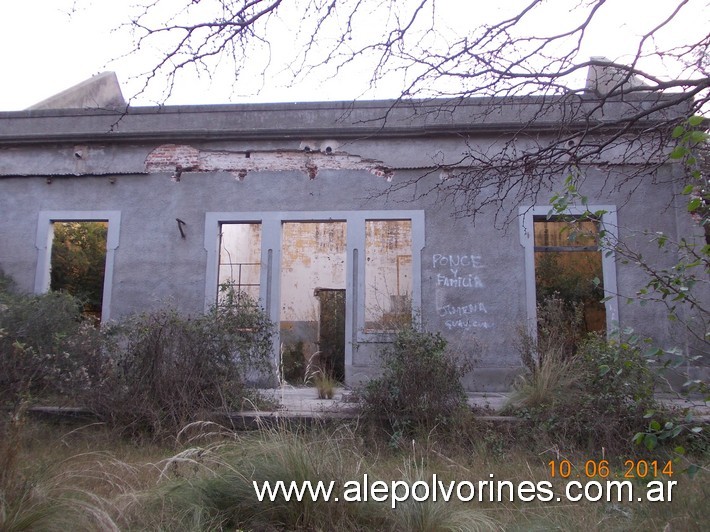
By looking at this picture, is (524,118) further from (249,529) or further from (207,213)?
(249,529)

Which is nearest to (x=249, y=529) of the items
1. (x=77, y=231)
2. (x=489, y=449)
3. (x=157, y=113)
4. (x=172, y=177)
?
(x=489, y=449)

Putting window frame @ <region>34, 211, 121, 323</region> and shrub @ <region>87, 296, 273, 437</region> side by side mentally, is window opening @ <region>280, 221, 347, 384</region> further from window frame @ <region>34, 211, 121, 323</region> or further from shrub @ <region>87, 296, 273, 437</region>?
shrub @ <region>87, 296, 273, 437</region>

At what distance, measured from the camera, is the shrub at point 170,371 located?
596cm

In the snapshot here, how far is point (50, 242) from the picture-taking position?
9.99m

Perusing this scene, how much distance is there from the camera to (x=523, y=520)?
357cm

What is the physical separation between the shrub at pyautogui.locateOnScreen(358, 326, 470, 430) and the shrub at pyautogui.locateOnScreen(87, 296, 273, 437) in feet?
5.00

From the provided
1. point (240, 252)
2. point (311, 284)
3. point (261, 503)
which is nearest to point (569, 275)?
point (240, 252)

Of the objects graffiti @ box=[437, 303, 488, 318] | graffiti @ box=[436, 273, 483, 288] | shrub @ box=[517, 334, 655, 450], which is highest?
graffiti @ box=[436, 273, 483, 288]

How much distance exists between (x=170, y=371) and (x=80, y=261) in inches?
326

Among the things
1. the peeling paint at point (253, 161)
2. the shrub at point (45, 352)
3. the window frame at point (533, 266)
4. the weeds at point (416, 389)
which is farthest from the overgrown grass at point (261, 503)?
the peeling paint at point (253, 161)

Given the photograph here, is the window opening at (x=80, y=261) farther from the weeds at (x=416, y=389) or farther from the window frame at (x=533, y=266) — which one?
the window frame at (x=533, y=266)

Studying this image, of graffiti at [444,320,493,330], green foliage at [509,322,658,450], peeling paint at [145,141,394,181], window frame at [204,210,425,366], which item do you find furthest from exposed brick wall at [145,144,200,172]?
green foliage at [509,322,658,450]

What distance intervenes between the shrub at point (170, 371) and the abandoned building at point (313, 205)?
228 centimetres

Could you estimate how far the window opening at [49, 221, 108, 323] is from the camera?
41.3 ft
